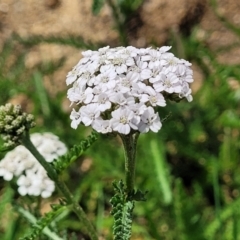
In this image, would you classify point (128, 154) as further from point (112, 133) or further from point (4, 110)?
point (4, 110)

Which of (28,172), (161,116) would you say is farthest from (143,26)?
(28,172)

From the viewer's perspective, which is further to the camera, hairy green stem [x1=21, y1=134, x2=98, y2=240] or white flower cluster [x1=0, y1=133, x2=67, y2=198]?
white flower cluster [x1=0, y1=133, x2=67, y2=198]

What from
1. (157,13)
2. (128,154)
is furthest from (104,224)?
(157,13)

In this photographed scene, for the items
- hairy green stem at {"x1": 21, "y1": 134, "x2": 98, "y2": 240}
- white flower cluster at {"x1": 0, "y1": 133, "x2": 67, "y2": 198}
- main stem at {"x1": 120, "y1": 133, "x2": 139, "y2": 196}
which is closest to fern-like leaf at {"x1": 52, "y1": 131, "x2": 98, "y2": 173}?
hairy green stem at {"x1": 21, "y1": 134, "x2": 98, "y2": 240}

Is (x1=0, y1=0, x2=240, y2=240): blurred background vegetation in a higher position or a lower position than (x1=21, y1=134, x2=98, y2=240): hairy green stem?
higher

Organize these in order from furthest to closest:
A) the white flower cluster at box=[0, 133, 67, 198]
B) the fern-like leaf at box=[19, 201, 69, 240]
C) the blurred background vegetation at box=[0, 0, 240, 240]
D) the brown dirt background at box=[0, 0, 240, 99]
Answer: the brown dirt background at box=[0, 0, 240, 99] < the blurred background vegetation at box=[0, 0, 240, 240] < the white flower cluster at box=[0, 133, 67, 198] < the fern-like leaf at box=[19, 201, 69, 240]

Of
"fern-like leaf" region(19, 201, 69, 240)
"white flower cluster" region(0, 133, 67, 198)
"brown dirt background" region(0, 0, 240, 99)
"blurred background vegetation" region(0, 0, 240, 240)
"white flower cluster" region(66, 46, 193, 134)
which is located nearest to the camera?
"white flower cluster" region(66, 46, 193, 134)

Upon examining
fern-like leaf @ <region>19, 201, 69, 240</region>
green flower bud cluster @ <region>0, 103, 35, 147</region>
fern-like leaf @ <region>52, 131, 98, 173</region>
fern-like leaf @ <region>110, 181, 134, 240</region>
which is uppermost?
green flower bud cluster @ <region>0, 103, 35, 147</region>

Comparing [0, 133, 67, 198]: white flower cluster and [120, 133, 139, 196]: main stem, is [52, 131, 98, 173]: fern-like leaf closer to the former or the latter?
[120, 133, 139, 196]: main stem
